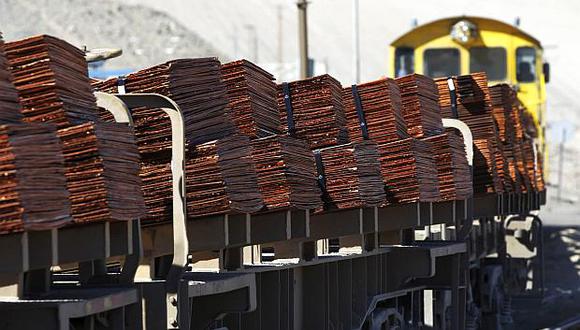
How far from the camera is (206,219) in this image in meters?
8.27

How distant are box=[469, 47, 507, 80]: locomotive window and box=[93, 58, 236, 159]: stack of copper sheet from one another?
54.9 feet

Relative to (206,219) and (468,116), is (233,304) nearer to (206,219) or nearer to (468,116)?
(206,219)

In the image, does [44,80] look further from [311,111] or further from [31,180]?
[311,111]

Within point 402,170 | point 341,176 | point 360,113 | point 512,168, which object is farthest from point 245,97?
point 512,168

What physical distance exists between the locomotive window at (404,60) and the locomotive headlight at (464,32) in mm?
991

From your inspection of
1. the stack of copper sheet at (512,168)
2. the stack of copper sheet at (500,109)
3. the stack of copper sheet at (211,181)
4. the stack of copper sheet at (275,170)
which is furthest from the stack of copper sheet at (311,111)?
the stack of copper sheet at (512,168)

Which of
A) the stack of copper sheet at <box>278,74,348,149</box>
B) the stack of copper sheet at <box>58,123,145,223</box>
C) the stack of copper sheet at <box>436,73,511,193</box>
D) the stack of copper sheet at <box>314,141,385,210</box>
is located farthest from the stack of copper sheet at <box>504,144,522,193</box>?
the stack of copper sheet at <box>58,123,145,223</box>

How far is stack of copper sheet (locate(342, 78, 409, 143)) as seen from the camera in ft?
37.9

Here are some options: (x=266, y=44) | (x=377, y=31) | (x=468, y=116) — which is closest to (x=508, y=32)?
(x=468, y=116)

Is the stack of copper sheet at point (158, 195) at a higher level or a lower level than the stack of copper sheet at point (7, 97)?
lower

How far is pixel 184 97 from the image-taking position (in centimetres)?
849

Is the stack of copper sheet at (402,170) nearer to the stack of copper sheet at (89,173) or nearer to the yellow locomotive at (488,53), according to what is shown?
the stack of copper sheet at (89,173)

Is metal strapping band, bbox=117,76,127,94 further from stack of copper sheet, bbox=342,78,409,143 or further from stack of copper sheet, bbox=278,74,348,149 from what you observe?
stack of copper sheet, bbox=342,78,409,143

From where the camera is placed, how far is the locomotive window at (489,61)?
25.1 metres
